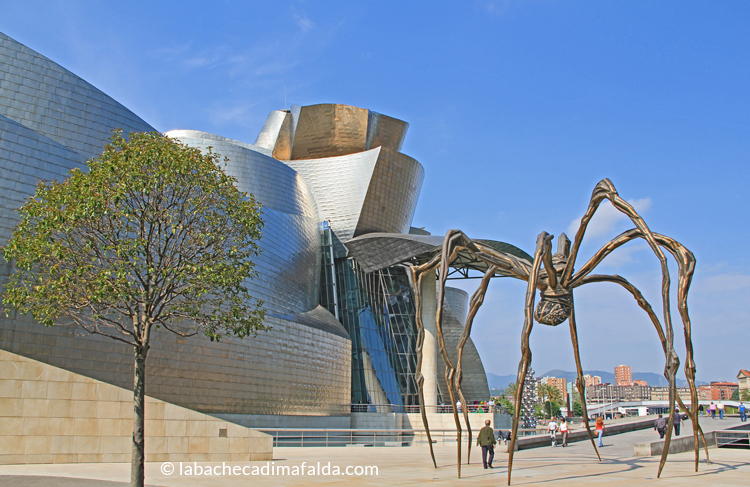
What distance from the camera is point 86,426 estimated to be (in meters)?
15.2

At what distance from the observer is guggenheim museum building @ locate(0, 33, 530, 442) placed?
21891 mm

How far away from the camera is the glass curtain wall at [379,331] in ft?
134

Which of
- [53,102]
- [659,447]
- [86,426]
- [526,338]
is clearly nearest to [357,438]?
[659,447]

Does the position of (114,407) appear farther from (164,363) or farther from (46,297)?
(164,363)

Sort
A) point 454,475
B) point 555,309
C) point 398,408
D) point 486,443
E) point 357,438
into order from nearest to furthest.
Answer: point 555,309, point 454,475, point 486,443, point 357,438, point 398,408

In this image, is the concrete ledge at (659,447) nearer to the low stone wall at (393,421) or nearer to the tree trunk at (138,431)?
the tree trunk at (138,431)

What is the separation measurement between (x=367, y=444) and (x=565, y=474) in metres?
22.0

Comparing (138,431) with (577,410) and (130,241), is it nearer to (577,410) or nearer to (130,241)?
(130,241)

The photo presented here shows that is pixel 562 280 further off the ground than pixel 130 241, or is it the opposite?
pixel 130 241

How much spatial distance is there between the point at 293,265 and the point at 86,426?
72.1ft

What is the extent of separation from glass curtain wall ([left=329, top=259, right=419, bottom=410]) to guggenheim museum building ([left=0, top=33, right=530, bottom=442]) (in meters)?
0.08

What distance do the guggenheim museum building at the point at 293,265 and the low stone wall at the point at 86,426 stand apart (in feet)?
3.43

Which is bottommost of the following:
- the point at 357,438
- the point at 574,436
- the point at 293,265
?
the point at 357,438

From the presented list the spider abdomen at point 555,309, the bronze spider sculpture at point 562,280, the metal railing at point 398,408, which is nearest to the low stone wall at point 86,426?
the bronze spider sculpture at point 562,280
